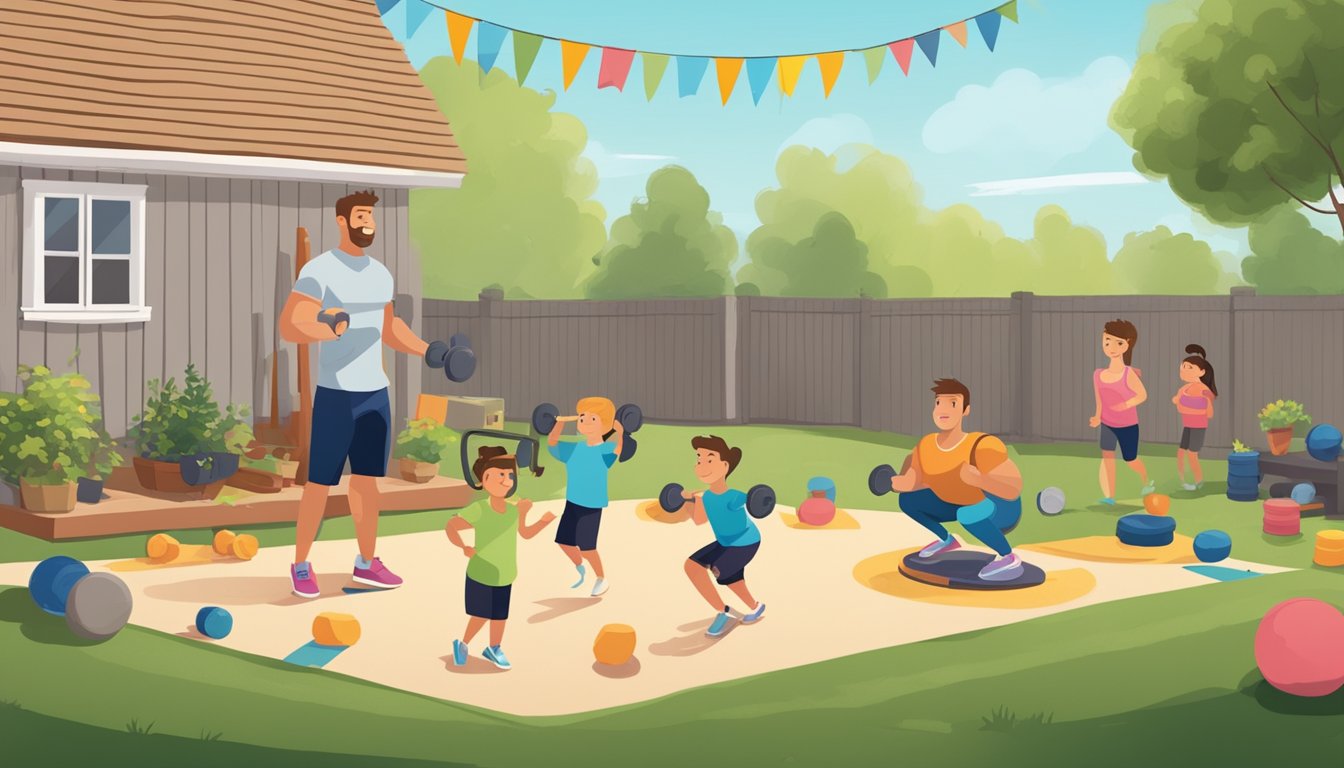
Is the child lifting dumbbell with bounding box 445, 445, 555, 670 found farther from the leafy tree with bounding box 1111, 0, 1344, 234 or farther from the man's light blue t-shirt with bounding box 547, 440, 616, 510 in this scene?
the leafy tree with bounding box 1111, 0, 1344, 234

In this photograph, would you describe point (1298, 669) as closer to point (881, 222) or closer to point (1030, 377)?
point (1030, 377)

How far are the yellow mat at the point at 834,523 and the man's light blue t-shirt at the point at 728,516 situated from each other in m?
Result: 3.75

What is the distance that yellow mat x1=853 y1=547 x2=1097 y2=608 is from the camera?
9094 millimetres

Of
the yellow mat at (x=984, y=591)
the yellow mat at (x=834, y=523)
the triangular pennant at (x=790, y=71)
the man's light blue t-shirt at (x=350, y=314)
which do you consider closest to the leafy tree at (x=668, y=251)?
the triangular pennant at (x=790, y=71)

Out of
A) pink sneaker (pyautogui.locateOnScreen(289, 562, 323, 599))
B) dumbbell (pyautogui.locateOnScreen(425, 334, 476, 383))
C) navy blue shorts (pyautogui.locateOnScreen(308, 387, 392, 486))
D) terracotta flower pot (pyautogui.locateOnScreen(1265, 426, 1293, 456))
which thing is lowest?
pink sneaker (pyautogui.locateOnScreen(289, 562, 323, 599))

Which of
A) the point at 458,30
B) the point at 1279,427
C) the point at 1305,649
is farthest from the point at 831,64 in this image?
the point at 1305,649

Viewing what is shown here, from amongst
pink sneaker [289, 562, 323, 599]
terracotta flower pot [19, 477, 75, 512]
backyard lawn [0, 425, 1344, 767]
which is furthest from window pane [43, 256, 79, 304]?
backyard lawn [0, 425, 1344, 767]

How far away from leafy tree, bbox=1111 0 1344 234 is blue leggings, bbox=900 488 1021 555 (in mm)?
9830

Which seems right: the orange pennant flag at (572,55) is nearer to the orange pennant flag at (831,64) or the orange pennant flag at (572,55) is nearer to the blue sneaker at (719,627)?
the orange pennant flag at (831,64)

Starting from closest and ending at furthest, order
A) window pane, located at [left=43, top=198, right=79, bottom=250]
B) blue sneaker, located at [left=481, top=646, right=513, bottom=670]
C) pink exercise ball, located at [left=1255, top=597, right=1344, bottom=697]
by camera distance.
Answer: pink exercise ball, located at [left=1255, top=597, right=1344, bottom=697], blue sneaker, located at [left=481, top=646, right=513, bottom=670], window pane, located at [left=43, top=198, right=79, bottom=250]

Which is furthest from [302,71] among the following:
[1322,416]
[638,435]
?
[1322,416]

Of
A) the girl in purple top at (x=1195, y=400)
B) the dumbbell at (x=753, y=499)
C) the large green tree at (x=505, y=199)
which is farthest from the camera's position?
the large green tree at (x=505, y=199)

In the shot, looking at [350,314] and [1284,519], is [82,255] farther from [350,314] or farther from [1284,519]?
[1284,519]

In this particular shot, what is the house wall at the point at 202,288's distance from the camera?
12617mm
